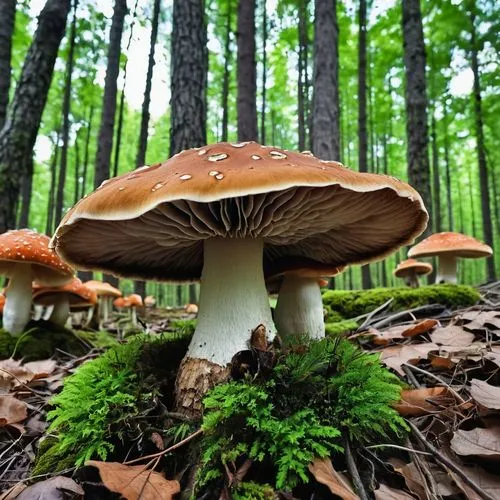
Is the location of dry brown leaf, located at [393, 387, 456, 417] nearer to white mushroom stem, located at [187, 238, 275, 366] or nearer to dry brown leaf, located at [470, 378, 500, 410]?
dry brown leaf, located at [470, 378, 500, 410]

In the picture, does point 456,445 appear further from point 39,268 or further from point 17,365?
point 39,268

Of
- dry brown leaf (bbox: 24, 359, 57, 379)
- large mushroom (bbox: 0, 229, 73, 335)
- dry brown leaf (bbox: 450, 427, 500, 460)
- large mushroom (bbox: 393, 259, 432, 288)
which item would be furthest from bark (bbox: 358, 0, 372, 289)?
dry brown leaf (bbox: 450, 427, 500, 460)

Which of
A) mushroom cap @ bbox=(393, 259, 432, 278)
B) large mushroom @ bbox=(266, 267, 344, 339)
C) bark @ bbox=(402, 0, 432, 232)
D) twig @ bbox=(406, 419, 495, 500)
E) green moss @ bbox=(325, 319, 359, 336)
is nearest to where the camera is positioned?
twig @ bbox=(406, 419, 495, 500)

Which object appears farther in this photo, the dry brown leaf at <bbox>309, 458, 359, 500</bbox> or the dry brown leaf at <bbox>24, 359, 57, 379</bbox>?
the dry brown leaf at <bbox>24, 359, 57, 379</bbox>

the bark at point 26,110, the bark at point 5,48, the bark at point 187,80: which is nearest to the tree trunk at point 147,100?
the bark at point 5,48

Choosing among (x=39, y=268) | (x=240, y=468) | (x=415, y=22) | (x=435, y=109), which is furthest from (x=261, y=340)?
(x=435, y=109)

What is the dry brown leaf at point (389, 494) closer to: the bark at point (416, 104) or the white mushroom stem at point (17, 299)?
the white mushroom stem at point (17, 299)

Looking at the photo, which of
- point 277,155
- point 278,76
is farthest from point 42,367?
point 278,76
